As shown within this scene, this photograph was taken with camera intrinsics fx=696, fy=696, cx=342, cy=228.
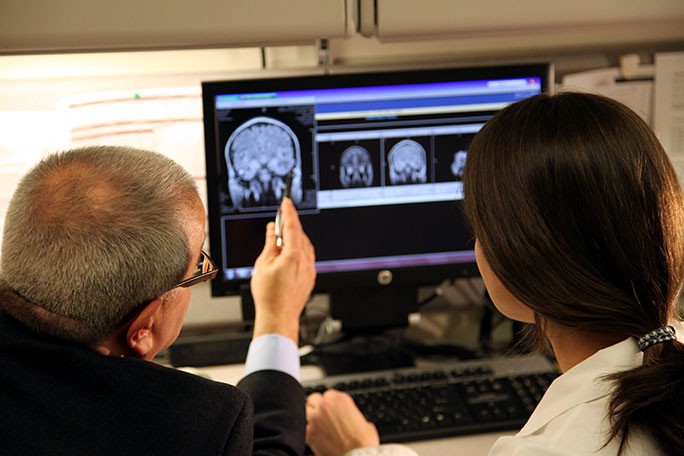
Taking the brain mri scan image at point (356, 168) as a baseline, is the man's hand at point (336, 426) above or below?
below

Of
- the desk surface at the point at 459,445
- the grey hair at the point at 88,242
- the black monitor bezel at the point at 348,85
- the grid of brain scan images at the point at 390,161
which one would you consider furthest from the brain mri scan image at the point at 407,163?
the grey hair at the point at 88,242

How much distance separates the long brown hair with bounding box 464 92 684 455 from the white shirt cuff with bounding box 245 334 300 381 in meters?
0.43

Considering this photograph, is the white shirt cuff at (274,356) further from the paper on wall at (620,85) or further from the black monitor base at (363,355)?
the paper on wall at (620,85)

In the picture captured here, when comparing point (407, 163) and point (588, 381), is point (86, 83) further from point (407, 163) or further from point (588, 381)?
point (588, 381)

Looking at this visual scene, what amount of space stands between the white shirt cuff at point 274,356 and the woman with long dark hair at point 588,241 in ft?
1.33

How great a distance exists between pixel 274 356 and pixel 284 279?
6.6 inches

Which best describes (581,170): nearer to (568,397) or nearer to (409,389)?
(568,397)

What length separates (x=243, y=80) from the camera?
1.27 m

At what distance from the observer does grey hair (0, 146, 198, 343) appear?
724 mm

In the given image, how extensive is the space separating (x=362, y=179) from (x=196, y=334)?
0.51 m

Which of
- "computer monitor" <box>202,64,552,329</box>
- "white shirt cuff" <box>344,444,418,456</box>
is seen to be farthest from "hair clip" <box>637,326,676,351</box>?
"computer monitor" <box>202,64,552,329</box>

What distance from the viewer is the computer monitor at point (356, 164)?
129 cm

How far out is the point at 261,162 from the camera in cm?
130

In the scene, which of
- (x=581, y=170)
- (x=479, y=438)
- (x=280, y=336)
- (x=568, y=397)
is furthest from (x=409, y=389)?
(x=581, y=170)
